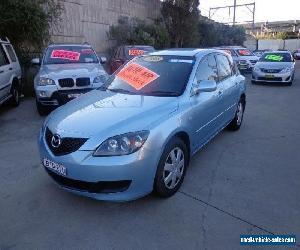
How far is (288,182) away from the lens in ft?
14.0

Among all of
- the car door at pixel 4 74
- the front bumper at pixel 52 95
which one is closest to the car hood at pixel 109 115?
the front bumper at pixel 52 95

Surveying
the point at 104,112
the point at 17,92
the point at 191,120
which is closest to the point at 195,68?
the point at 191,120

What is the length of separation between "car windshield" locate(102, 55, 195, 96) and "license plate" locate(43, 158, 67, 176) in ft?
4.88

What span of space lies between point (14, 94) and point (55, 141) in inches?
238

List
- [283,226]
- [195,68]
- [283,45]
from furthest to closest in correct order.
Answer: [283,45]
[195,68]
[283,226]

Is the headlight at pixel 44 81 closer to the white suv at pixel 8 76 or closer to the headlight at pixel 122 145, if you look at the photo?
the white suv at pixel 8 76

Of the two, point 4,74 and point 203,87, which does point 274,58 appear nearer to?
point 4,74

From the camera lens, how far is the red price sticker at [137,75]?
14.9 feet

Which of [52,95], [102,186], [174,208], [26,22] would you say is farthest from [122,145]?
[26,22]

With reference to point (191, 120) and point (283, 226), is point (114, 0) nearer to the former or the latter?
point (191, 120)

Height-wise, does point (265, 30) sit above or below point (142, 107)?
above

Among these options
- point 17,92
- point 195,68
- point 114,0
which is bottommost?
point 17,92

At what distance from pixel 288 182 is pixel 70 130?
2894 mm

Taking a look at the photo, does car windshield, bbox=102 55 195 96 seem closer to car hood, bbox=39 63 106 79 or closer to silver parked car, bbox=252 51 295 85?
car hood, bbox=39 63 106 79
